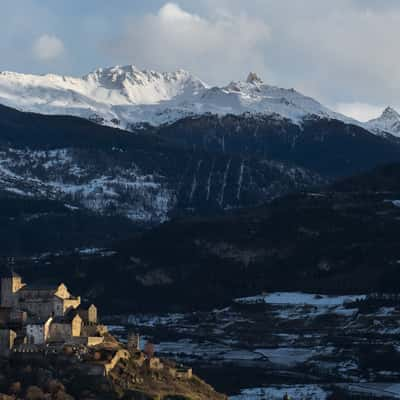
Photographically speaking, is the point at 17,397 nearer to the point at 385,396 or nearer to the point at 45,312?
the point at 45,312

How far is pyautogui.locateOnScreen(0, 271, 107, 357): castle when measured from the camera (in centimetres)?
15375

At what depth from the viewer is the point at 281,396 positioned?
644ft

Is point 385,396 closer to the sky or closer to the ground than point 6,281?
closer to the ground

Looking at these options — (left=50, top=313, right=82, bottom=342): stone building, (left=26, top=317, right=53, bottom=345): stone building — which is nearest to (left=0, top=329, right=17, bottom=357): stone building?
(left=26, top=317, right=53, bottom=345): stone building

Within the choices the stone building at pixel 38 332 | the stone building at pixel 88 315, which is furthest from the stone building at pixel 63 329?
the stone building at pixel 88 315

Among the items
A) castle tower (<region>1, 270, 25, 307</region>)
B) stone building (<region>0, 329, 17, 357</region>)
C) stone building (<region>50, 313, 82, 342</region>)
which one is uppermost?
castle tower (<region>1, 270, 25, 307</region>)

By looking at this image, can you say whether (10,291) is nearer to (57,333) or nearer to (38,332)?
(57,333)

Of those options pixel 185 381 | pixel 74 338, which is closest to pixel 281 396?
pixel 185 381

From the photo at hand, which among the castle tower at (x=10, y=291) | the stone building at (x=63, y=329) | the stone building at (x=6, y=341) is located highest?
the castle tower at (x=10, y=291)

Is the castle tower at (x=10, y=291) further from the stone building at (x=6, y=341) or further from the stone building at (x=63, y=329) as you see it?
the stone building at (x=6, y=341)

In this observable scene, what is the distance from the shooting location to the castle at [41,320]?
15375cm

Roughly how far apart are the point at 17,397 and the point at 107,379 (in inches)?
354

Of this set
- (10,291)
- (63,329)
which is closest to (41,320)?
(63,329)

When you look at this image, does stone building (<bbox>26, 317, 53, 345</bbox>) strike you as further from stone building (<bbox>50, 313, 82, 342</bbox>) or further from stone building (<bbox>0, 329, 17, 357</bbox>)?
stone building (<bbox>0, 329, 17, 357</bbox>)
